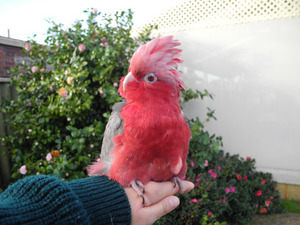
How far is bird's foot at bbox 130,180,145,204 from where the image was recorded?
1.64 metres

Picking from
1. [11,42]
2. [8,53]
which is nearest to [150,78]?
[11,42]

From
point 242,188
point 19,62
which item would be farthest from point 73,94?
point 242,188

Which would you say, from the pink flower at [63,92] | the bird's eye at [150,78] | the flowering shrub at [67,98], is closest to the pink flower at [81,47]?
the flowering shrub at [67,98]

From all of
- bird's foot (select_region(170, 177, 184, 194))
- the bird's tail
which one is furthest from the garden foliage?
bird's foot (select_region(170, 177, 184, 194))

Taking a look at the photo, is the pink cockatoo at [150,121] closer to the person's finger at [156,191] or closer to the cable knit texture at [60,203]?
the person's finger at [156,191]

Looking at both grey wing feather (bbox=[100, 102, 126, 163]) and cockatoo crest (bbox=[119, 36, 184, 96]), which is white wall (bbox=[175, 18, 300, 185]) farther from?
cockatoo crest (bbox=[119, 36, 184, 96])

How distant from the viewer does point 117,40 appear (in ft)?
13.0

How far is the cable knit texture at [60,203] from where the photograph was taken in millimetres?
1118

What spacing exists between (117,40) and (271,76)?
3.09 meters

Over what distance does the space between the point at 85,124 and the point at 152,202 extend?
2.23 m

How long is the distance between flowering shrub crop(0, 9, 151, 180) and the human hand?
1.56 meters

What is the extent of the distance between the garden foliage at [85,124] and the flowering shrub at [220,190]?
0.04 ft

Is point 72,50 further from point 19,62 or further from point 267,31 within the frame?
point 267,31

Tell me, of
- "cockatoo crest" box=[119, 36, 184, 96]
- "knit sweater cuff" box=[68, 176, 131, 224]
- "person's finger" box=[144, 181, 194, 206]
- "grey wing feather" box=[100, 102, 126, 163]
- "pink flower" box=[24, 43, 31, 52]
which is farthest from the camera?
"pink flower" box=[24, 43, 31, 52]
